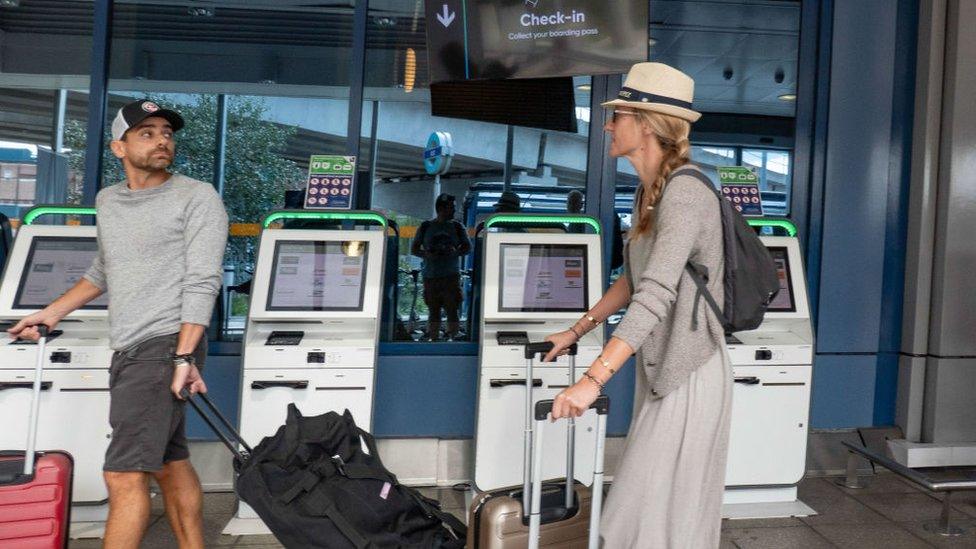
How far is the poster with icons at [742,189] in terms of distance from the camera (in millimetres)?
4508

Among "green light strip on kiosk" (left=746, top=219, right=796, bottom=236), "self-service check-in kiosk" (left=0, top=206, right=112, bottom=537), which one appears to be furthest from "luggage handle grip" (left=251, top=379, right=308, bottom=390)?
"green light strip on kiosk" (left=746, top=219, right=796, bottom=236)

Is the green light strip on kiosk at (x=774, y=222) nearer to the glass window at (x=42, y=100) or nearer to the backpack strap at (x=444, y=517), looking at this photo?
the backpack strap at (x=444, y=517)

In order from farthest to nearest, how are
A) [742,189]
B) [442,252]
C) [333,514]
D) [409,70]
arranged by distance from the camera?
[409,70]
[442,252]
[742,189]
[333,514]

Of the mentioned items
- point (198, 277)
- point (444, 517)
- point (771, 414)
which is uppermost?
point (198, 277)

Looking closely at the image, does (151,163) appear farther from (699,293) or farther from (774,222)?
(774,222)

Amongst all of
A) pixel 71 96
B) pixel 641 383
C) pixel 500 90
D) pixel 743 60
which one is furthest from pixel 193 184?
pixel 743 60

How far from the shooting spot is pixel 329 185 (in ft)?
14.0

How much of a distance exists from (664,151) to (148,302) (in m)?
1.65

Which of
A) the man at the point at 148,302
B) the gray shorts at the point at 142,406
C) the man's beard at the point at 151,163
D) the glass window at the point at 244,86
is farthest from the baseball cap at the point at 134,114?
the glass window at the point at 244,86

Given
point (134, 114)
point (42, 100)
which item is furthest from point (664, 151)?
point (42, 100)

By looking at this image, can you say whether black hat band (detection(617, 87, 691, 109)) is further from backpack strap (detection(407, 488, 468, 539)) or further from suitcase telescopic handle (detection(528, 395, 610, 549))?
backpack strap (detection(407, 488, 468, 539))

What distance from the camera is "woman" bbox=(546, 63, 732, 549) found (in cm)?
204

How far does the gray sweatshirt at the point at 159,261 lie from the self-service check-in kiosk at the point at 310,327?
1.01m

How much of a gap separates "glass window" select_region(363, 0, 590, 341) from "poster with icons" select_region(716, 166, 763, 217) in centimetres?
86
